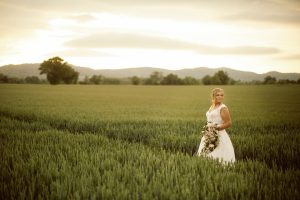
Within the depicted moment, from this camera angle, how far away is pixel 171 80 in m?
82.2

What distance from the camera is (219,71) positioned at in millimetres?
82125

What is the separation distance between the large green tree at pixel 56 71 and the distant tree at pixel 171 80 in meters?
27.1

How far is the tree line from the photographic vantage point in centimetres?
8173

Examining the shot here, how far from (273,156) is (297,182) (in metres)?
3.16

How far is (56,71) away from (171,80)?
1217 inches

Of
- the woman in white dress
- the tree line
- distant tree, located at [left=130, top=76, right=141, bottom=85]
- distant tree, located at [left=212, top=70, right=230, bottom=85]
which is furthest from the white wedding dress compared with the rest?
distant tree, located at [left=130, top=76, right=141, bottom=85]

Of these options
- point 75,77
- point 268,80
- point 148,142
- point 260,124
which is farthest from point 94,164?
point 75,77

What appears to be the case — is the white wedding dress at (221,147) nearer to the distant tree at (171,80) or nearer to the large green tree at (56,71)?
the distant tree at (171,80)

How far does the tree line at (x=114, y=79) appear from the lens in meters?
81.7

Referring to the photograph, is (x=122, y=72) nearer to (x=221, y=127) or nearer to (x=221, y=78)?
(x=221, y=78)

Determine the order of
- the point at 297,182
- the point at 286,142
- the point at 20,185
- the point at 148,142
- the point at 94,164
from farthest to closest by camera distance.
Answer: the point at 148,142 → the point at 286,142 → the point at 94,164 → the point at 297,182 → the point at 20,185

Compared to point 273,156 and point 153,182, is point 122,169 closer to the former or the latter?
point 153,182

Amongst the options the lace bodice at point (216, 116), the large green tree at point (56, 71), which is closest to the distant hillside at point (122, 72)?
the large green tree at point (56, 71)

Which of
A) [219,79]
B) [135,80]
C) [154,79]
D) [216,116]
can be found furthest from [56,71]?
[216,116]
